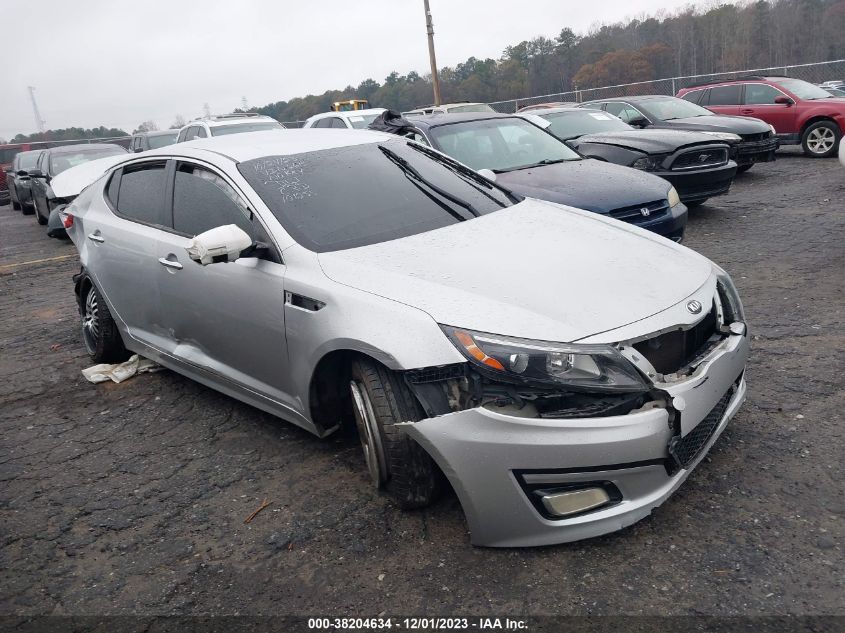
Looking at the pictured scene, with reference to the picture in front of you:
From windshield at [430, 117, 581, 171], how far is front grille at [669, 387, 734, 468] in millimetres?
4241

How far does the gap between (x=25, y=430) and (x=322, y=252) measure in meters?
2.45

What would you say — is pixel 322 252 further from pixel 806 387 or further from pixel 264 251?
pixel 806 387

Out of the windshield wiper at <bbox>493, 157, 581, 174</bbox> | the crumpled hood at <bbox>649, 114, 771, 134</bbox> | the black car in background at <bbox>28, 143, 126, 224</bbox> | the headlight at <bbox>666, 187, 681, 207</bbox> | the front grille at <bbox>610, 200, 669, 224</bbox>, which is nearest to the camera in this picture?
the front grille at <bbox>610, 200, 669, 224</bbox>

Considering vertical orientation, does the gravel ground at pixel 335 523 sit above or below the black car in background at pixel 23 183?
below

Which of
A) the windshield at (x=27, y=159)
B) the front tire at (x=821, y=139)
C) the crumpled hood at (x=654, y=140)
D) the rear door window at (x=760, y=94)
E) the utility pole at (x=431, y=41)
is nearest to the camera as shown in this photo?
the crumpled hood at (x=654, y=140)

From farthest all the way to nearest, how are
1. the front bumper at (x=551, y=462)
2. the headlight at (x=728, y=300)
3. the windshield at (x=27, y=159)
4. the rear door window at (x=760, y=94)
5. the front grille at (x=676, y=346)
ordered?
the windshield at (x=27, y=159), the rear door window at (x=760, y=94), the headlight at (x=728, y=300), the front grille at (x=676, y=346), the front bumper at (x=551, y=462)

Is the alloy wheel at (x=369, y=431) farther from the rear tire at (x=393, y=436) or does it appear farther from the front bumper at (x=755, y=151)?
the front bumper at (x=755, y=151)

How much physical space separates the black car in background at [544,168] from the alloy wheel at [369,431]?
326 centimetres

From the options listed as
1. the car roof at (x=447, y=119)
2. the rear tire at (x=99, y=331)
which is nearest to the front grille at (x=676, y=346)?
the rear tire at (x=99, y=331)

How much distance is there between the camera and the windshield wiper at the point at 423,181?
3801 mm

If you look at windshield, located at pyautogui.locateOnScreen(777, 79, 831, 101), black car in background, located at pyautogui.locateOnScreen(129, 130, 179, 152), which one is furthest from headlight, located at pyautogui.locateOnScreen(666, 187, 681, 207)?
black car in background, located at pyautogui.locateOnScreen(129, 130, 179, 152)

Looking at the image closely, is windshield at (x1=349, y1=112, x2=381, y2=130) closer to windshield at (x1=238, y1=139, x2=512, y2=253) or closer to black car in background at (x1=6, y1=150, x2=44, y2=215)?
black car in background at (x1=6, y1=150, x2=44, y2=215)

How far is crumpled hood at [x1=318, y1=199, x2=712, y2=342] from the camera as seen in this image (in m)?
2.71

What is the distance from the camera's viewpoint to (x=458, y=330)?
8.77ft
